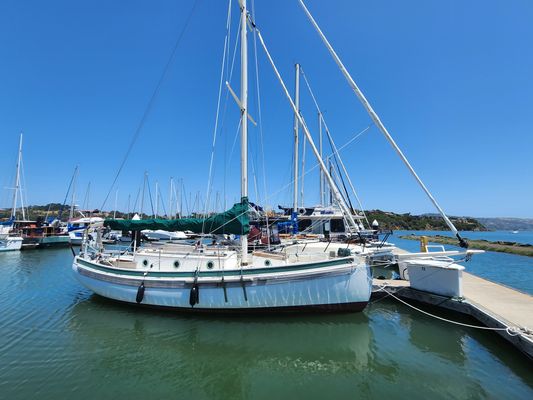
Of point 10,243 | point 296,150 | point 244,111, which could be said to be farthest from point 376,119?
point 10,243

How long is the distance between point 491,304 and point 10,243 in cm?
4708

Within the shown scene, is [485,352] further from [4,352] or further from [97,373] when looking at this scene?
[4,352]

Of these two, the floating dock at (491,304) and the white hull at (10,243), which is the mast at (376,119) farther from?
the white hull at (10,243)

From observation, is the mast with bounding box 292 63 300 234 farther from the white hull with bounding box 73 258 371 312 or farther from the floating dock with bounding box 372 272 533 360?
the white hull with bounding box 73 258 371 312

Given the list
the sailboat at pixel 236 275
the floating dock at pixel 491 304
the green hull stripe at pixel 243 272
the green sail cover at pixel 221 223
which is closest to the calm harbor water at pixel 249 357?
the floating dock at pixel 491 304

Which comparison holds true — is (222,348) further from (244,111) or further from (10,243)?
(10,243)

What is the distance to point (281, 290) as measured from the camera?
10.1 meters

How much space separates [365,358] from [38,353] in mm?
9724

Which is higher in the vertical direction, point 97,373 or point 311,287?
point 311,287

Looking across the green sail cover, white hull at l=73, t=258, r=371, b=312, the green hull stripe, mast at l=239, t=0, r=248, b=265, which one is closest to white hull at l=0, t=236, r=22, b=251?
the green hull stripe

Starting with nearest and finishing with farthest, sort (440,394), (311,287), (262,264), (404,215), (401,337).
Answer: (440,394), (401,337), (311,287), (262,264), (404,215)

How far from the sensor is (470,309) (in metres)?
10.3

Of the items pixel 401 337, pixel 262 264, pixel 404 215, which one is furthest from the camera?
pixel 404 215

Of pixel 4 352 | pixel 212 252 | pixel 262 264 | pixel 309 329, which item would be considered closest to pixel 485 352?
pixel 309 329
